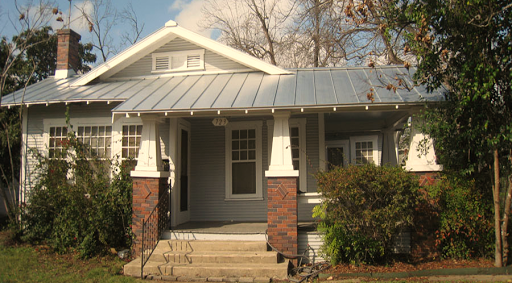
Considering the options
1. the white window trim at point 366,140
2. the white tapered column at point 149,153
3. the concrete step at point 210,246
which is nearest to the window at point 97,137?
the white tapered column at point 149,153

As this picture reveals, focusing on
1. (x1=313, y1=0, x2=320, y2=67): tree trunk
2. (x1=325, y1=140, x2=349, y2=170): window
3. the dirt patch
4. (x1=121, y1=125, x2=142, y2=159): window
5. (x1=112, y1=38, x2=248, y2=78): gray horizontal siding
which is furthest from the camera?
(x1=313, y1=0, x2=320, y2=67): tree trunk

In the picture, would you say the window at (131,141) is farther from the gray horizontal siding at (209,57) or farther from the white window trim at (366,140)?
the white window trim at (366,140)

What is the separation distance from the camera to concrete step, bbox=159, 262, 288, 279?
7.46 meters

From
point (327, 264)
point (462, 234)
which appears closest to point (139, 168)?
point (327, 264)

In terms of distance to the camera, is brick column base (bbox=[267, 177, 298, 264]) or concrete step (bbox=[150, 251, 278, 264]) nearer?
concrete step (bbox=[150, 251, 278, 264])

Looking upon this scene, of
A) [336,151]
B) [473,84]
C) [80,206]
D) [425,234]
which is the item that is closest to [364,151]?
[336,151]

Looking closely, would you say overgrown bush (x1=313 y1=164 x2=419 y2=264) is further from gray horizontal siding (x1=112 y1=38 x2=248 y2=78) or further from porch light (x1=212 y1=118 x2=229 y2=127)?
gray horizontal siding (x1=112 y1=38 x2=248 y2=78)

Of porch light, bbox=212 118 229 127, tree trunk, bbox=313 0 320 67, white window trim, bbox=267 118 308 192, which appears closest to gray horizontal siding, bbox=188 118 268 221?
white window trim, bbox=267 118 308 192

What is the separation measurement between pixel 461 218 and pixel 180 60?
7.80 meters

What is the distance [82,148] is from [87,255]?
2.73 metres

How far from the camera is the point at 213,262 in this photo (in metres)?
7.95

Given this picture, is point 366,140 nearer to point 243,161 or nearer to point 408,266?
point 243,161

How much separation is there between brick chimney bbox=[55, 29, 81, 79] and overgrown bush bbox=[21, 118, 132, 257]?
145 inches

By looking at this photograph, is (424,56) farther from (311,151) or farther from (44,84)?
(44,84)
